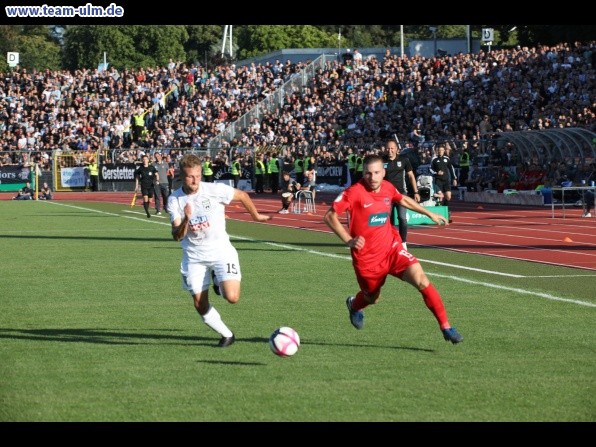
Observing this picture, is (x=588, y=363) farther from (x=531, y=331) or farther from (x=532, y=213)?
(x=532, y=213)

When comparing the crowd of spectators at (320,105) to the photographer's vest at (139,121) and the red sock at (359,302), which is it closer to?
the photographer's vest at (139,121)

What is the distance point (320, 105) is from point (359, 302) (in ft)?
162

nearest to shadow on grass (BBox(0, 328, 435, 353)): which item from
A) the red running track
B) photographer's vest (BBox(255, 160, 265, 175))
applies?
the red running track

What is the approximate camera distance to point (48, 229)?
3066 cm

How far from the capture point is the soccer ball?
10008mm

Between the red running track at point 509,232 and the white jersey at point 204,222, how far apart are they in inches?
361

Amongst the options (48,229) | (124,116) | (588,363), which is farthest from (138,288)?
(124,116)

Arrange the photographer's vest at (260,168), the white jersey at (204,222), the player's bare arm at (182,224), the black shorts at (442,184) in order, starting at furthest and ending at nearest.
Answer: the photographer's vest at (260,168)
the black shorts at (442,184)
the white jersey at (204,222)
the player's bare arm at (182,224)

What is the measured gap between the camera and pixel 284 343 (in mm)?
10023

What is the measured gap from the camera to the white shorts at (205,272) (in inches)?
428

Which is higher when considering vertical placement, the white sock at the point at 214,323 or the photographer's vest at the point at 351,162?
the photographer's vest at the point at 351,162

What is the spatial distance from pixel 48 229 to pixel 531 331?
68.5ft

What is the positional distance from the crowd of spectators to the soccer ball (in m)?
30.9

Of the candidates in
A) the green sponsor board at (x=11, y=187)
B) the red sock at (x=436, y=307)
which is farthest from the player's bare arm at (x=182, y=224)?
the green sponsor board at (x=11, y=187)
